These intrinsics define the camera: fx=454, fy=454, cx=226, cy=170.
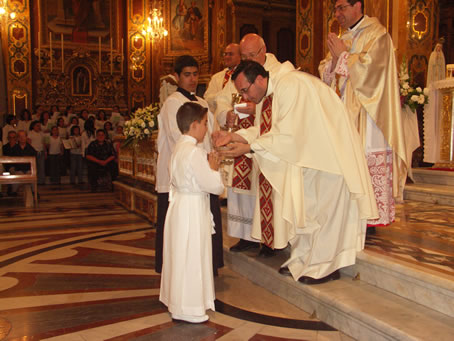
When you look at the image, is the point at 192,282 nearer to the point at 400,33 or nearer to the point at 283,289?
the point at 283,289

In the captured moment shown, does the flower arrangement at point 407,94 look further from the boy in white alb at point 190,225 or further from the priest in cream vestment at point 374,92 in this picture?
the boy in white alb at point 190,225

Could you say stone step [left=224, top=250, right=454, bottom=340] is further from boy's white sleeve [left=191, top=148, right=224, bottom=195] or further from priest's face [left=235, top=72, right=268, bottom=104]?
priest's face [left=235, top=72, right=268, bottom=104]

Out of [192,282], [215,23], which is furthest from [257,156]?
[215,23]

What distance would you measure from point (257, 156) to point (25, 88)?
48.8 ft

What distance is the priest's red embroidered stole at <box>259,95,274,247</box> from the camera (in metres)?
3.43

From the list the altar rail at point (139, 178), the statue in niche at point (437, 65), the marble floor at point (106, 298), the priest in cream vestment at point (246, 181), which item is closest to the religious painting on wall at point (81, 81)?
the altar rail at point (139, 178)

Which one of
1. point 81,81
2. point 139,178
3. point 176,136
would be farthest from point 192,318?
point 81,81

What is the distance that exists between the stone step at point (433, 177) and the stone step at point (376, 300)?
3974mm

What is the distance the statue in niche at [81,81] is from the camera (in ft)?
55.1

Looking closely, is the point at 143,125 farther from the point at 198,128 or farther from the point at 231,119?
the point at 198,128

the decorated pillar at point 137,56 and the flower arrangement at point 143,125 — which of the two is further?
the decorated pillar at point 137,56

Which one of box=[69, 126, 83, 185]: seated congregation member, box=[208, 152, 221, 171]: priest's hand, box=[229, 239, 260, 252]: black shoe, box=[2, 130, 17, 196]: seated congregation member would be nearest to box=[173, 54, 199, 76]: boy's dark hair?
box=[208, 152, 221, 171]: priest's hand

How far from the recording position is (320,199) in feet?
10.6

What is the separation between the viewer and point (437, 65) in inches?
317
